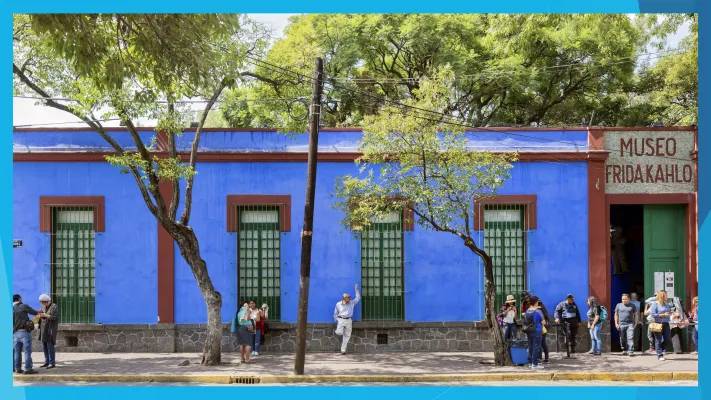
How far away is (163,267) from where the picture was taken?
20266mm

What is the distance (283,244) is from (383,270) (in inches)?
82.1

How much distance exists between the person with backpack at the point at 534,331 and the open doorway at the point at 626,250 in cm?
471

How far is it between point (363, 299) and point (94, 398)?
6.55m

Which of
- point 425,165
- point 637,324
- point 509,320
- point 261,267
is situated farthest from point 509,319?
point 261,267

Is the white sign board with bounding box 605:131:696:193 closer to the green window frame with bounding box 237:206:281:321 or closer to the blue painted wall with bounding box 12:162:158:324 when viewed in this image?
the green window frame with bounding box 237:206:281:321

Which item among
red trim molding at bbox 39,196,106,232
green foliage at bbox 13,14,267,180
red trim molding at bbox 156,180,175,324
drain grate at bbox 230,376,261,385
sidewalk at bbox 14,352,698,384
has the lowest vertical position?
drain grate at bbox 230,376,261,385

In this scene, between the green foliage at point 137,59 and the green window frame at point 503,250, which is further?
the green window frame at point 503,250

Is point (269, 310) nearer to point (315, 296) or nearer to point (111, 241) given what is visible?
point (315, 296)

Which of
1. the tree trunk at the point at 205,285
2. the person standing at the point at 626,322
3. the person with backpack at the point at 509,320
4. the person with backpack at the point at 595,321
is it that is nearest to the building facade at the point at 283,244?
the person with backpack at the point at 595,321

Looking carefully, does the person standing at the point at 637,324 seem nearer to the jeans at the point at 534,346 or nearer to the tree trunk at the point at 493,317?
the jeans at the point at 534,346

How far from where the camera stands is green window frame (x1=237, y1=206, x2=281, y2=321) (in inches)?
803

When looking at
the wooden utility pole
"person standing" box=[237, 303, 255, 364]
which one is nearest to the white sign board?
the wooden utility pole

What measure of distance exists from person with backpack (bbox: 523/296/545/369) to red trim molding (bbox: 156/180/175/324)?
23.1ft

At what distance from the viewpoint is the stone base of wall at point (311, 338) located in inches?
794
